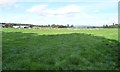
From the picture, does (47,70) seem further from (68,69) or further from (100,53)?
(100,53)

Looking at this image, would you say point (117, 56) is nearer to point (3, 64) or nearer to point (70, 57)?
point (70, 57)

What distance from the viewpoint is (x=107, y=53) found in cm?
2264

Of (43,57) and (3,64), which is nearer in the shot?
(3,64)

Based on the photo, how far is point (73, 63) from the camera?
59.0 ft

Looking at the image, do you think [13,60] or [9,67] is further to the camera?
[13,60]

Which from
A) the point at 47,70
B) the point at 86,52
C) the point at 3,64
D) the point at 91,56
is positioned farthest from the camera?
the point at 86,52

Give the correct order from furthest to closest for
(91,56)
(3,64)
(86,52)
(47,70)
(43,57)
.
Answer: (86,52) < (91,56) < (43,57) < (3,64) < (47,70)

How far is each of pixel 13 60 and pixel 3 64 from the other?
1116 mm

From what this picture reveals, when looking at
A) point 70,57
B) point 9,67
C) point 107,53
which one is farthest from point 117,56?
point 9,67

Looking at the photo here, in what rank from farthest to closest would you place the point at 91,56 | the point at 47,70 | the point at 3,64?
the point at 91,56 < the point at 3,64 < the point at 47,70

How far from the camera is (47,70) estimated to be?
627 inches

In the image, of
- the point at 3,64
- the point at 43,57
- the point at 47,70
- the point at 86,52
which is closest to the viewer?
the point at 47,70

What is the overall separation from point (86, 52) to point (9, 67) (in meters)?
7.34

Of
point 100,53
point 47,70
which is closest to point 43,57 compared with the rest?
point 47,70
